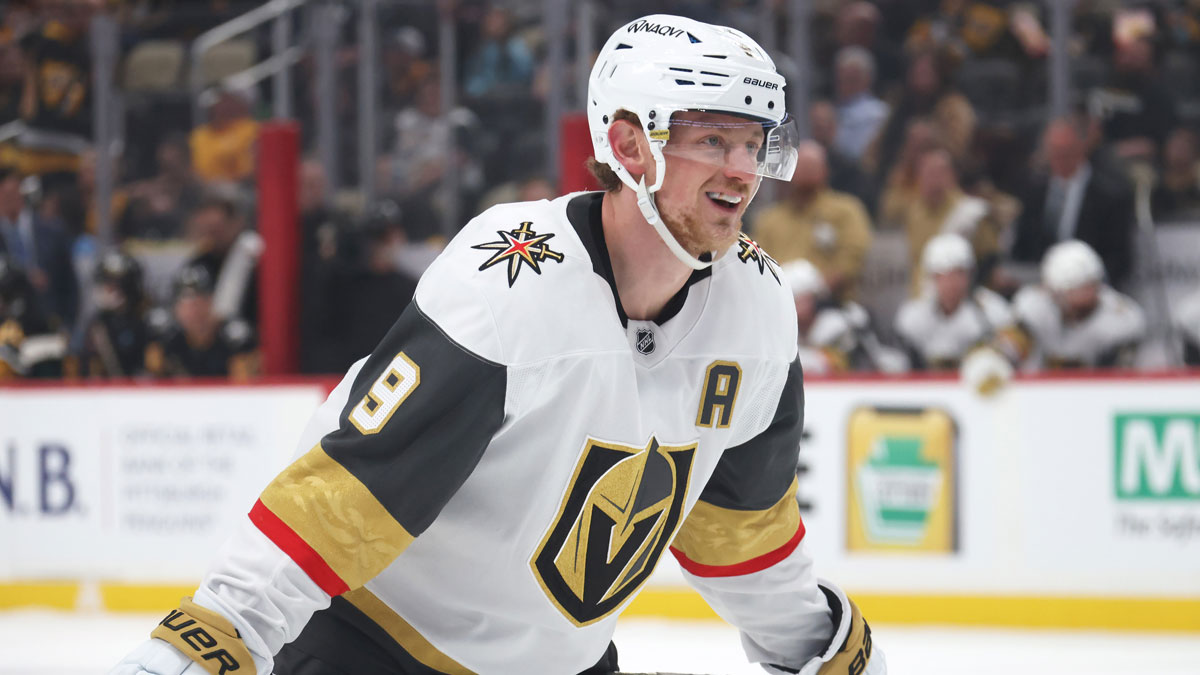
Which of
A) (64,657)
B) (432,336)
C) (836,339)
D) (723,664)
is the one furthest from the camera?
(836,339)

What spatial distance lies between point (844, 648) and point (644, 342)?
A: 2.01 feet

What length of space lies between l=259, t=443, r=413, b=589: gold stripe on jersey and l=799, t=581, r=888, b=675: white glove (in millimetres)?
768

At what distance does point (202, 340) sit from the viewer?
262 inches

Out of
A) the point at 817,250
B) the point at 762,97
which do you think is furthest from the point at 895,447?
the point at 762,97

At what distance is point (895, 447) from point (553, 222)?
3969mm

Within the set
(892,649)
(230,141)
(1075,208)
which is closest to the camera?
(892,649)

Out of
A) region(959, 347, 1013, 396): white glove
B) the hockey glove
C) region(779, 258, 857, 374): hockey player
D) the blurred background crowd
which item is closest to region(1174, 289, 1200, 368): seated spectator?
the blurred background crowd

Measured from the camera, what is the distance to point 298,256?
259 inches

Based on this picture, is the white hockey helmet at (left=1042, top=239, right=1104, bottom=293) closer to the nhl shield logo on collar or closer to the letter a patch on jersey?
the nhl shield logo on collar

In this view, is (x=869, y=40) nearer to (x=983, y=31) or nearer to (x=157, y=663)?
(x=983, y=31)

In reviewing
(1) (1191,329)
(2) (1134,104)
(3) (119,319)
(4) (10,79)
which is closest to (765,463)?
(1) (1191,329)

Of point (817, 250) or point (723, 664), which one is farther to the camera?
→ point (817, 250)

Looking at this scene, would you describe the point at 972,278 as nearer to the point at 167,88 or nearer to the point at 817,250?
the point at 817,250

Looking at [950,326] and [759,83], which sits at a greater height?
[759,83]
